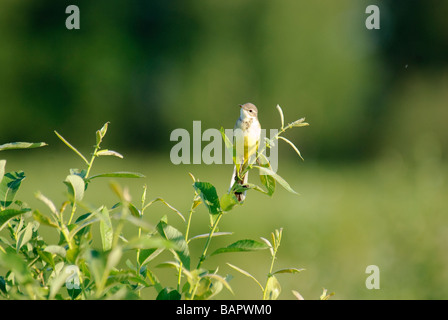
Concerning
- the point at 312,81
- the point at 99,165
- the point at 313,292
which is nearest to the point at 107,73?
the point at 99,165

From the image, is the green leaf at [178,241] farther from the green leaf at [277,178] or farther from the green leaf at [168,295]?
the green leaf at [277,178]

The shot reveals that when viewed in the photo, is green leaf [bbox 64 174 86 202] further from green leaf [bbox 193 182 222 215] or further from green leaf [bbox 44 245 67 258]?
green leaf [bbox 193 182 222 215]

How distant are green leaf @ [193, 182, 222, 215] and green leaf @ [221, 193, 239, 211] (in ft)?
0.05

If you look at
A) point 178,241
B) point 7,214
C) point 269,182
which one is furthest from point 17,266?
point 269,182

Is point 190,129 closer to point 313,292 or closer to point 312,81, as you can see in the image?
point 312,81

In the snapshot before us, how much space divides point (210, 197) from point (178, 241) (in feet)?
0.38

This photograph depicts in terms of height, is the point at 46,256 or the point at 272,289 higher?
the point at 46,256

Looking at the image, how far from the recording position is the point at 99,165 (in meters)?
17.8

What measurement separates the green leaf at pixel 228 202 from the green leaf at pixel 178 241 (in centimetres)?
9

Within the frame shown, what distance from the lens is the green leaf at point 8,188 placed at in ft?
3.58

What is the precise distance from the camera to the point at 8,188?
1.10m

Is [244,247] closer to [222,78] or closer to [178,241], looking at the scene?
[178,241]

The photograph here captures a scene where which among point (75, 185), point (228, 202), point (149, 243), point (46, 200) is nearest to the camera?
point (149, 243)
